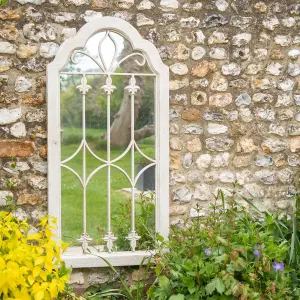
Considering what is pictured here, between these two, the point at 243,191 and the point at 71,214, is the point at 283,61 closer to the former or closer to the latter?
the point at 243,191

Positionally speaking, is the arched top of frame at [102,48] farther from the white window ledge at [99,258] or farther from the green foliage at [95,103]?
the white window ledge at [99,258]

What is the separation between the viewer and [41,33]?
459 cm

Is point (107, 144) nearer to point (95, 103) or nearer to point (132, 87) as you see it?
point (95, 103)

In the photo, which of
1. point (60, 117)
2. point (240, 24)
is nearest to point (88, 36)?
point (60, 117)

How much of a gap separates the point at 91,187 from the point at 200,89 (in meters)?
1.23

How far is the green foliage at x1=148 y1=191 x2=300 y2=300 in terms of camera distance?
4160 mm

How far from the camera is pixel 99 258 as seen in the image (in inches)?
187

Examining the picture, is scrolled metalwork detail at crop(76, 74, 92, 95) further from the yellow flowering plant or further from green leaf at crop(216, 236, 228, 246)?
green leaf at crop(216, 236, 228, 246)

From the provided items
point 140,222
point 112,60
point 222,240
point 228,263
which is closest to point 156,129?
point 112,60

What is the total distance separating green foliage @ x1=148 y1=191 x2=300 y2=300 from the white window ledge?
24cm

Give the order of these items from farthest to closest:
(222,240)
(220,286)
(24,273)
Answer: (222,240)
(220,286)
(24,273)

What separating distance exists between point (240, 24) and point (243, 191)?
1.44m

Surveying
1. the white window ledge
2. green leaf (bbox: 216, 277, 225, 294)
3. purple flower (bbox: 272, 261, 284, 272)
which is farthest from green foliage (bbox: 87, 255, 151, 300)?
purple flower (bbox: 272, 261, 284, 272)

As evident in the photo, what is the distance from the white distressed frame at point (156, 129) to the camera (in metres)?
4.59
